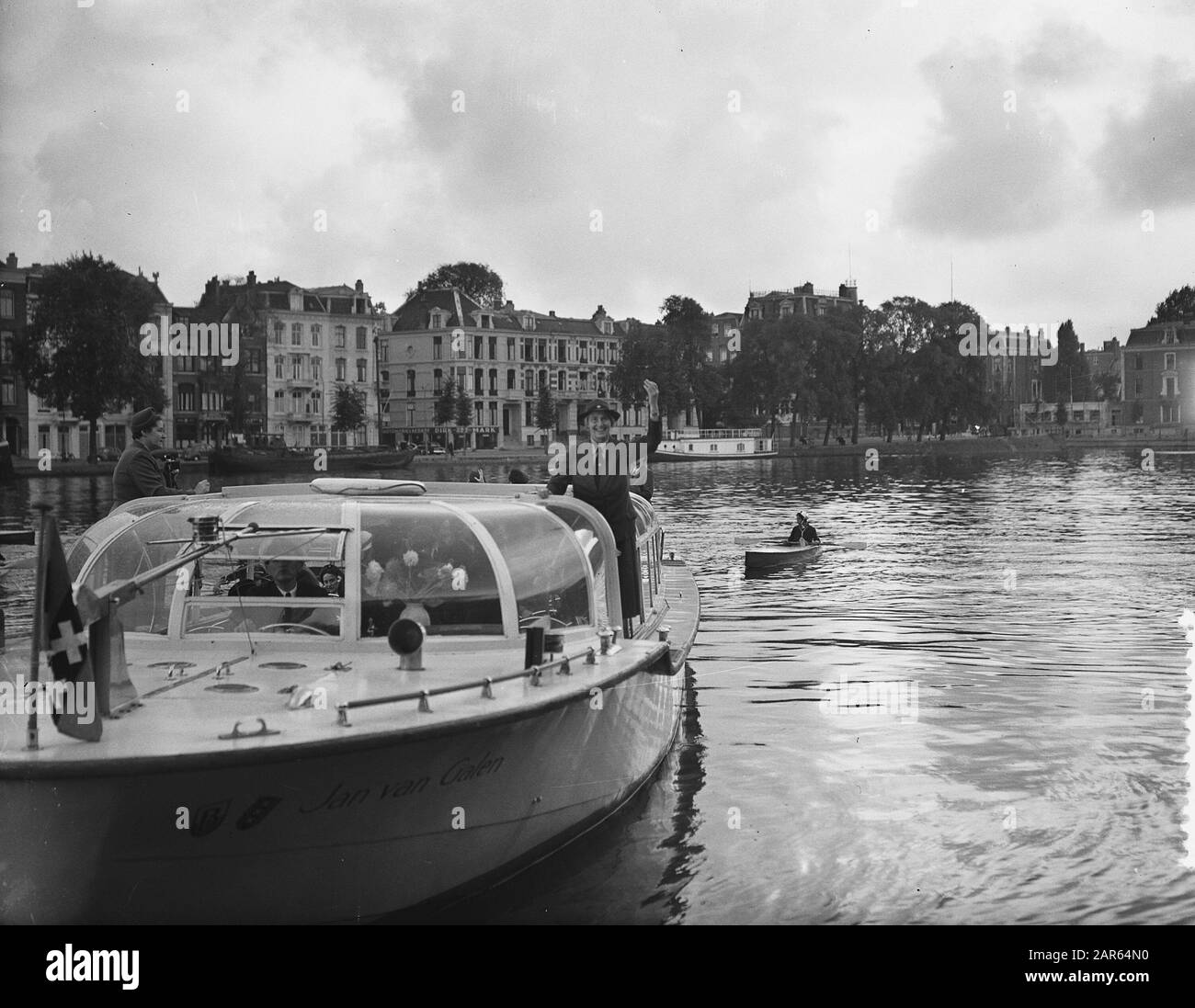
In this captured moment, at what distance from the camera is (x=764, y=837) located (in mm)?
11109

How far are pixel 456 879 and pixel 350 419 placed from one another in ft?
394

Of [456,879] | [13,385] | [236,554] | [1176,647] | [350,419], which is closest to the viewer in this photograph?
[456,879]

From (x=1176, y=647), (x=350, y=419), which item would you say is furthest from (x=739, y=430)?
(x=1176, y=647)

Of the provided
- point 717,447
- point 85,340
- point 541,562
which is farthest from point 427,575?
point 717,447

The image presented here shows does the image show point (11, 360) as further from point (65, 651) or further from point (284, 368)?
point (65, 651)

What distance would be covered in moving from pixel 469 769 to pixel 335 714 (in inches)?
33.4

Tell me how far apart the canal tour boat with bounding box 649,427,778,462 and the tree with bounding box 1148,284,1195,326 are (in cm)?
6274

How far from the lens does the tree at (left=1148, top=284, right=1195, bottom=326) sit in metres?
165

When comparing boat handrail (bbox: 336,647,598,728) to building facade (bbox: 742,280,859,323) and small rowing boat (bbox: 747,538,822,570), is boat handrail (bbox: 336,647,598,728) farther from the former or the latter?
building facade (bbox: 742,280,859,323)

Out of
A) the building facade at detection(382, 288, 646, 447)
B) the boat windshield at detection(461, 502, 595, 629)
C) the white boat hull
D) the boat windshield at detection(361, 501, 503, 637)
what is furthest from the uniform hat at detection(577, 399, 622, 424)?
the building facade at detection(382, 288, 646, 447)

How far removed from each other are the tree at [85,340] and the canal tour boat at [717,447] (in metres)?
45.8

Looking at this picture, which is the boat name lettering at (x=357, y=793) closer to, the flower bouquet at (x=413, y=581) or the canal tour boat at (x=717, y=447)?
the flower bouquet at (x=413, y=581)

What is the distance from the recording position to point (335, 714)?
26.3ft
